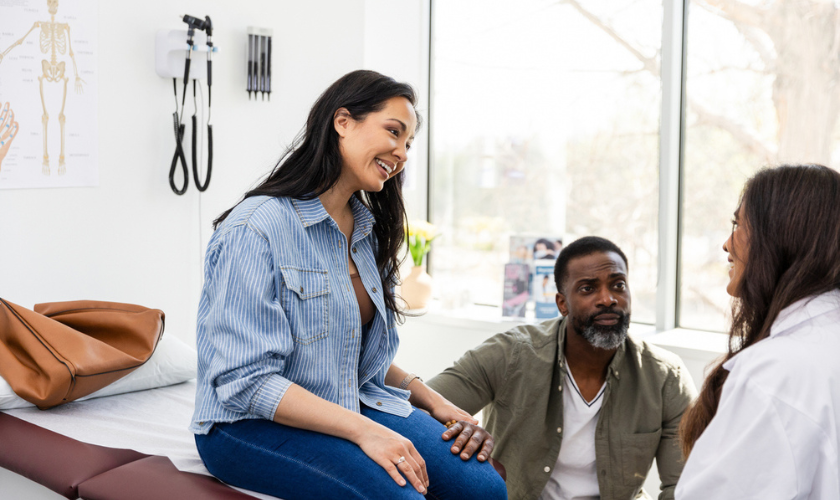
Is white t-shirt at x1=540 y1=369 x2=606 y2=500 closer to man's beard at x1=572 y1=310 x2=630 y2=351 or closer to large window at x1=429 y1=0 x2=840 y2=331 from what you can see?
man's beard at x1=572 y1=310 x2=630 y2=351

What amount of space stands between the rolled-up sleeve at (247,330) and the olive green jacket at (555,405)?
71 cm

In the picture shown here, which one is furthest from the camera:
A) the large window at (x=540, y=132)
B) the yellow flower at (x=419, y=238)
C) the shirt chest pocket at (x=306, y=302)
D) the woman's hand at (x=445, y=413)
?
the yellow flower at (x=419, y=238)

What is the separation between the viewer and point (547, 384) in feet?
6.84

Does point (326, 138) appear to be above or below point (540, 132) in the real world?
below

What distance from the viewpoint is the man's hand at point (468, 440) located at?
63.3 inches

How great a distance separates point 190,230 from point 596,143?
193cm

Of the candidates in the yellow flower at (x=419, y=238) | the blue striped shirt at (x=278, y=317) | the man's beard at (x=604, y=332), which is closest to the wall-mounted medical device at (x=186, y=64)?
the yellow flower at (x=419, y=238)

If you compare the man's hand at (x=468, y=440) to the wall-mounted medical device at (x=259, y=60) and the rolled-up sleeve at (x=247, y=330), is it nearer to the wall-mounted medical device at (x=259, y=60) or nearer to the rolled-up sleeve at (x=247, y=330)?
the rolled-up sleeve at (x=247, y=330)

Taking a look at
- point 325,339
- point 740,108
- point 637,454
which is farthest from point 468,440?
point 740,108

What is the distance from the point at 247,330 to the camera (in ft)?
4.60

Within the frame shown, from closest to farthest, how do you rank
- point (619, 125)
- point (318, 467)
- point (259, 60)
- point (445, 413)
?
point (318, 467)
point (445, 413)
point (259, 60)
point (619, 125)

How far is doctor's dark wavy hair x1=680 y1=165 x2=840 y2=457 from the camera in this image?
3.70 feet

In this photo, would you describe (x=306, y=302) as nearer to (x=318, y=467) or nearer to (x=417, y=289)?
(x=318, y=467)

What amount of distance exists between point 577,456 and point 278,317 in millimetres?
1029
